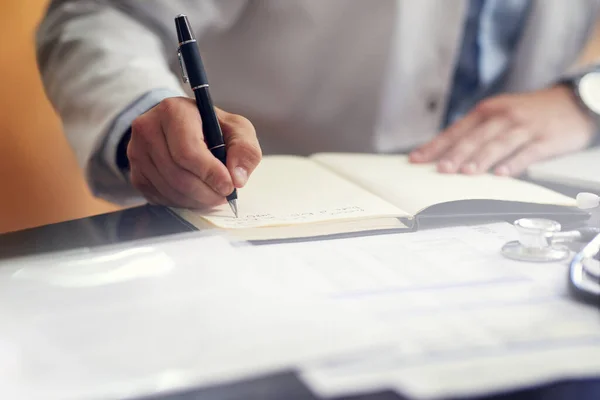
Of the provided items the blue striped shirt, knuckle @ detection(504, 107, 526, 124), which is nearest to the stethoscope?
knuckle @ detection(504, 107, 526, 124)

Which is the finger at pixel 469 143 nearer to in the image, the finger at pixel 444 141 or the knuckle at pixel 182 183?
the finger at pixel 444 141

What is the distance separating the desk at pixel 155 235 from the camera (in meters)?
0.14

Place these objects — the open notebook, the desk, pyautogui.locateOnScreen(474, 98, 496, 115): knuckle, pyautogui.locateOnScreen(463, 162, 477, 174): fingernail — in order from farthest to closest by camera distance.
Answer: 1. pyautogui.locateOnScreen(474, 98, 496, 115): knuckle
2. pyautogui.locateOnScreen(463, 162, 477, 174): fingernail
3. the open notebook
4. the desk

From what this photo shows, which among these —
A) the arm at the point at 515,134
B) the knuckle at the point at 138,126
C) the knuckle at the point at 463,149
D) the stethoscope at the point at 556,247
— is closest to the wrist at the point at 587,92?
the arm at the point at 515,134

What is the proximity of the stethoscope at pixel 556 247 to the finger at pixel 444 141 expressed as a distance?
0.51 feet

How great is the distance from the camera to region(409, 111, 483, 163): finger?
1.35ft

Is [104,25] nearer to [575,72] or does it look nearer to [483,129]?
[483,129]

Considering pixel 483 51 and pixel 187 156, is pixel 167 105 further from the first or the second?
pixel 483 51

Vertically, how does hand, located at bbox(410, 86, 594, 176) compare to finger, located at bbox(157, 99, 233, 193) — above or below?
below

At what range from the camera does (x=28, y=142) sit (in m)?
0.39

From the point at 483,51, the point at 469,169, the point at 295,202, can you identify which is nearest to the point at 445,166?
the point at 469,169

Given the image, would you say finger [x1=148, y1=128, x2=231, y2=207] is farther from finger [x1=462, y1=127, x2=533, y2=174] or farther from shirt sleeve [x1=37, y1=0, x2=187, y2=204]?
finger [x1=462, y1=127, x2=533, y2=174]

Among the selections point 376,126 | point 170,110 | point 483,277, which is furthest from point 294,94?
point 483,277

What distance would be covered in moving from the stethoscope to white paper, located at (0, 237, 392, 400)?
81 millimetres
